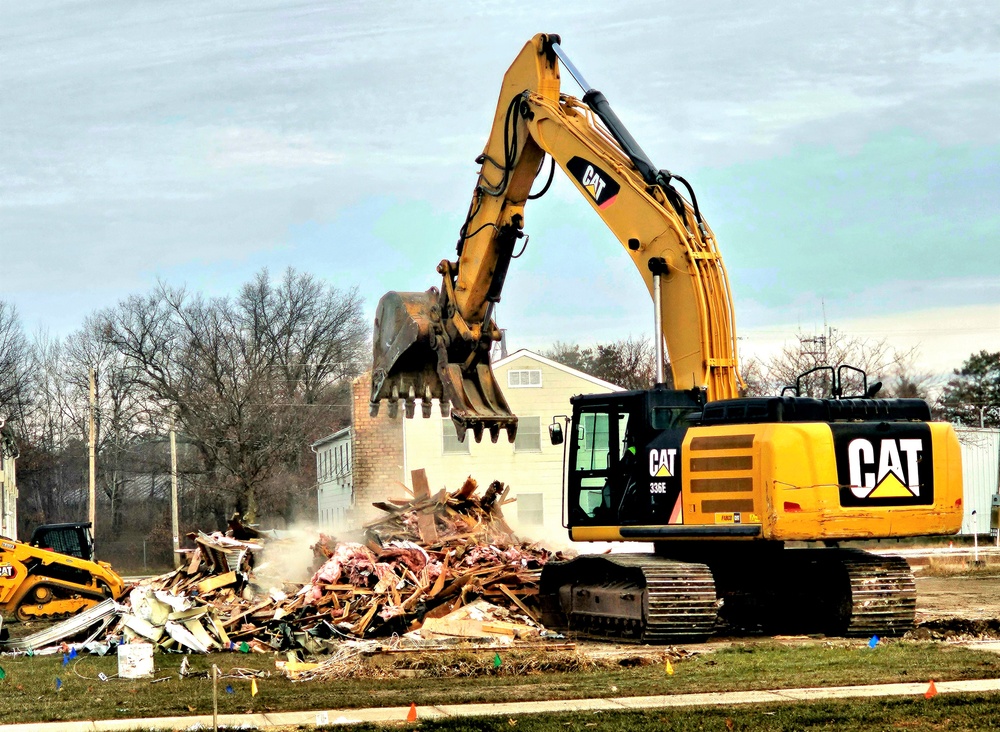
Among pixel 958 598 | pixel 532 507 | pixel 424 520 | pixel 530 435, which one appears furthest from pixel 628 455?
pixel 530 435

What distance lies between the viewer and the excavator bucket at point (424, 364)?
19.1 meters

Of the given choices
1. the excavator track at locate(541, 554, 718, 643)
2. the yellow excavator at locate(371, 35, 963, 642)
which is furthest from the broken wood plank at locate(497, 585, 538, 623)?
the excavator track at locate(541, 554, 718, 643)

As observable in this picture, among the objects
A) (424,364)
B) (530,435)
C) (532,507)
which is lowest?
(532,507)

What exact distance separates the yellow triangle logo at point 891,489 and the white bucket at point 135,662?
8547 mm

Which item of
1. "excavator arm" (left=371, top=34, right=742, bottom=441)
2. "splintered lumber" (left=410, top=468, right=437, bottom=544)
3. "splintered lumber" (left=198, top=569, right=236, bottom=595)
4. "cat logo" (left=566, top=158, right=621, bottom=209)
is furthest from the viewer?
"splintered lumber" (left=410, top=468, right=437, bottom=544)

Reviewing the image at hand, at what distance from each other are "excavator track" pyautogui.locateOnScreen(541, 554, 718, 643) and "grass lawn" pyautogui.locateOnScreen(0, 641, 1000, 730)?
751 mm

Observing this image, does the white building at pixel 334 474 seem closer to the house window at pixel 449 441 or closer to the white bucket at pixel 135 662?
the house window at pixel 449 441

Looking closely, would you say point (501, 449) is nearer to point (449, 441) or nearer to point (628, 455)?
point (449, 441)

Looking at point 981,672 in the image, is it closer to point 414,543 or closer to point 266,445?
point 414,543

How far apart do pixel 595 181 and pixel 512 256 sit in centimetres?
255

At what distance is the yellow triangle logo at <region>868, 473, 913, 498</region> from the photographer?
15.5m

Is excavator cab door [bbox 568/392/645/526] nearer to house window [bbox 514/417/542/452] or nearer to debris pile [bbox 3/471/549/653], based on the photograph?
debris pile [bbox 3/471/549/653]

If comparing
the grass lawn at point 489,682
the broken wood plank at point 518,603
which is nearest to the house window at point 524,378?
the broken wood plank at point 518,603

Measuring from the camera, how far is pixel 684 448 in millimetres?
16047
